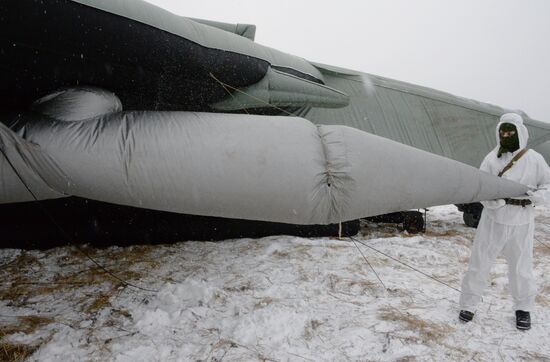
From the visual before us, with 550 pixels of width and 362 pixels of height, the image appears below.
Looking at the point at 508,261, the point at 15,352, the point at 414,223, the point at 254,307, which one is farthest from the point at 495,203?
the point at 15,352

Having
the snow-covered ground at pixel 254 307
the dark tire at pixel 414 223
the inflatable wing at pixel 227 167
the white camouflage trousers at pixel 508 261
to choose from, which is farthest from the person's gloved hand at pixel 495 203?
the dark tire at pixel 414 223

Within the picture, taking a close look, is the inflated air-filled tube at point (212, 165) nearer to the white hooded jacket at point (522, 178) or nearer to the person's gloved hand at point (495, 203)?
the person's gloved hand at point (495, 203)

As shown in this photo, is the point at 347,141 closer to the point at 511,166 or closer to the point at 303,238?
the point at 511,166

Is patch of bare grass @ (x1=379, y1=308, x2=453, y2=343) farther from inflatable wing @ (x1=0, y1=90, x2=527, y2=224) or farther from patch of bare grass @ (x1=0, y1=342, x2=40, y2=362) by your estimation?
patch of bare grass @ (x1=0, y1=342, x2=40, y2=362)

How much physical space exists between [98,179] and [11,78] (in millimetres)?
769

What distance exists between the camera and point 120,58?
1963 millimetres

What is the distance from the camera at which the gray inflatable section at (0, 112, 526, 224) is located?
1758 mm

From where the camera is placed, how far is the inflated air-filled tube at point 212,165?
5.70ft

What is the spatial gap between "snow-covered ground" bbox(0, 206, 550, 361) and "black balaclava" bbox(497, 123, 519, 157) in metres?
1.24

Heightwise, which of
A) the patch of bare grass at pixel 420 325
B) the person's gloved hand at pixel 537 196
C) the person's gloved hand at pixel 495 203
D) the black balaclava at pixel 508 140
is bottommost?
the patch of bare grass at pixel 420 325

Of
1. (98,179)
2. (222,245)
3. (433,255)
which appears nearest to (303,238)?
(222,245)

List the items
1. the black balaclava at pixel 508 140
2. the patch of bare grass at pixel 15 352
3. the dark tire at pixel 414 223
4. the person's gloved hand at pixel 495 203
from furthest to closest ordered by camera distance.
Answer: the dark tire at pixel 414 223, the black balaclava at pixel 508 140, the person's gloved hand at pixel 495 203, the patch of bare grass at pixel 15 352

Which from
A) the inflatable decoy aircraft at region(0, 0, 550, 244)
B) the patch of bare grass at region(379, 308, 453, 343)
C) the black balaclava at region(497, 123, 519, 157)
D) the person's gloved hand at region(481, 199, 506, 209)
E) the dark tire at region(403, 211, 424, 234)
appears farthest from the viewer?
the dark tire at region(403, 211, 424, 234)

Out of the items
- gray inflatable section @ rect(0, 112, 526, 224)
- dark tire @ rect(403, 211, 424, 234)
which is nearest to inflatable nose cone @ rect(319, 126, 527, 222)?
gray inflatable section @ rect(0, 112, 526, 224)
